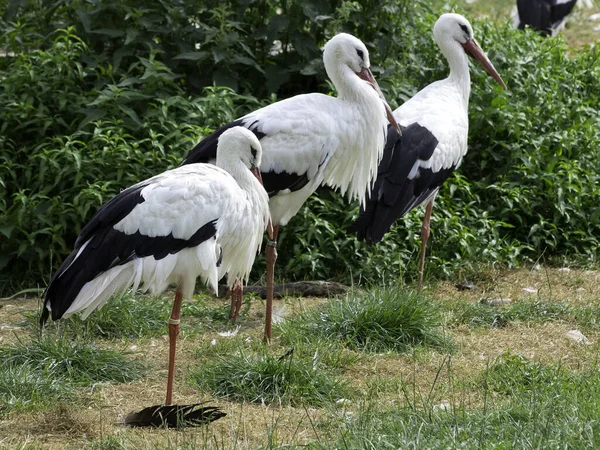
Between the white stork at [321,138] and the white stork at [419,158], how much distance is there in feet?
→ 0.64

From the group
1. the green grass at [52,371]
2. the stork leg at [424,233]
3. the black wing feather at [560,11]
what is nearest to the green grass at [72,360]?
the green grass at [52,371]

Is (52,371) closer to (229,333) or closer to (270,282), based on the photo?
(229,333)

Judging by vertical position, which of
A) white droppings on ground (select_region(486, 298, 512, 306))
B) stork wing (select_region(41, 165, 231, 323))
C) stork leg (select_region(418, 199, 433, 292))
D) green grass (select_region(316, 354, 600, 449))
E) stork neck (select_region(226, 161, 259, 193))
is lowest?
white droppings on ground (select_region(486, 298, 512, 306))

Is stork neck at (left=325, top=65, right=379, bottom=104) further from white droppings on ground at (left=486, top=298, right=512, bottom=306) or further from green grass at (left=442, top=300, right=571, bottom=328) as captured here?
white droppings on ground at (left=486, top=298, right=512, bottom=306)

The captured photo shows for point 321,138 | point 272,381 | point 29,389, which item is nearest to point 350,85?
point 321,138

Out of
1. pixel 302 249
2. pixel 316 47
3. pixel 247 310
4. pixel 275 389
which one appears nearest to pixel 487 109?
pixel 316 47

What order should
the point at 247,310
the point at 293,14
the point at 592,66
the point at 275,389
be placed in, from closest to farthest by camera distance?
the point at 275,389, the point at 247,310, the point at 293,14, the point at 592,66

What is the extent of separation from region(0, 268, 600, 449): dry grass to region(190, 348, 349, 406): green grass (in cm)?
6

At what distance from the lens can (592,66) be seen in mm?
8305

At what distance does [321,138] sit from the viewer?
5.16 m

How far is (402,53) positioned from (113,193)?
2.42 meters

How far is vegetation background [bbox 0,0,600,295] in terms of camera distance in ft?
19.8

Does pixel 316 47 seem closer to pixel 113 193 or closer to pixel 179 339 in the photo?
pixel 113 193

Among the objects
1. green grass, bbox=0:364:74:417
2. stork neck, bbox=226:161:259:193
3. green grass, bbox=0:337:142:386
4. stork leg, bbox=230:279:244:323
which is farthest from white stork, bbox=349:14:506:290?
green grass, bbox=0:364:74:417
